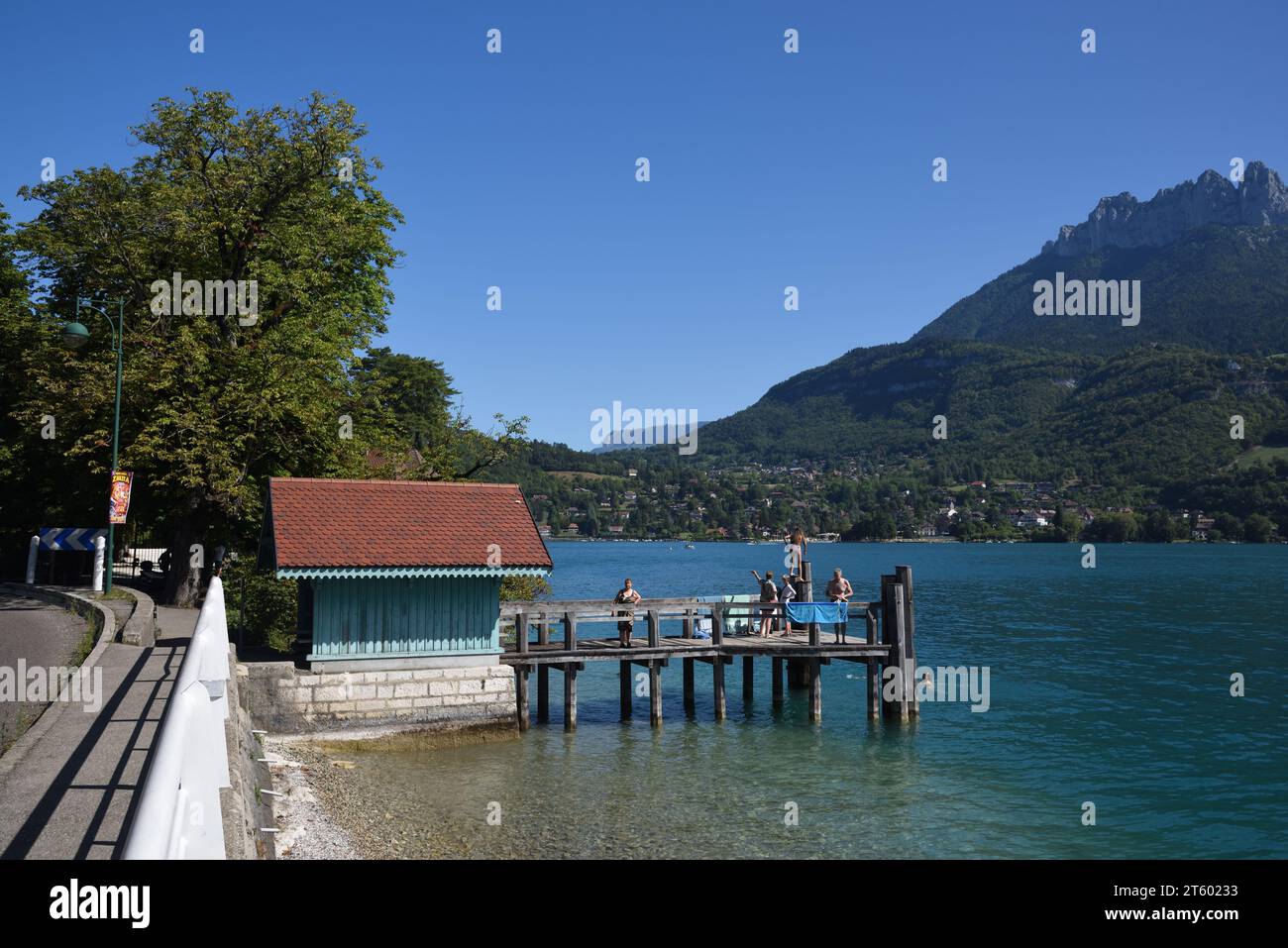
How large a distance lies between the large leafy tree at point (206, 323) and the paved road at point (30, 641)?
4018mm

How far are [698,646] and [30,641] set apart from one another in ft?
46.3

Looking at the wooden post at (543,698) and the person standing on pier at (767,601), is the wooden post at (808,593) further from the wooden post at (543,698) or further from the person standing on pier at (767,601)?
the wooden post at (543,698)

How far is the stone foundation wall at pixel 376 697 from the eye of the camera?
59.7ft

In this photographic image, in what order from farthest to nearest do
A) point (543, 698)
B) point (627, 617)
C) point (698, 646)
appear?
point (543, 698), point (698, 646), point (627, 617)

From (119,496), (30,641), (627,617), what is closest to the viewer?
(30,641)

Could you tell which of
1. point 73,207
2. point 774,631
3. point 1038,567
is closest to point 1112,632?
point 774,631

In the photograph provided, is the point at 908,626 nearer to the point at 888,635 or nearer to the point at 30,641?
the point at 888,635

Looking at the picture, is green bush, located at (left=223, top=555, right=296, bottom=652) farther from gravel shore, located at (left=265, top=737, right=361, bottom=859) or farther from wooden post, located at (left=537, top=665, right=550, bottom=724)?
gravel shore, located at (left=265, top=737, right=361, bottom=859)

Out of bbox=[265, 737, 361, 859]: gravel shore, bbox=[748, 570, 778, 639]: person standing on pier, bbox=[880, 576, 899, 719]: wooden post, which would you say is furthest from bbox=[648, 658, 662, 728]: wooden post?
bbox=[265, 737, 361, 859]: gravel shore

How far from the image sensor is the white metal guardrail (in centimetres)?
374

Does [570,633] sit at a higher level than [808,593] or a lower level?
lower

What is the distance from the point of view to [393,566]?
18859 millimetres

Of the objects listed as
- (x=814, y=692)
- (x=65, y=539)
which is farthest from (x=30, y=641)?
(x=814, y=692)
